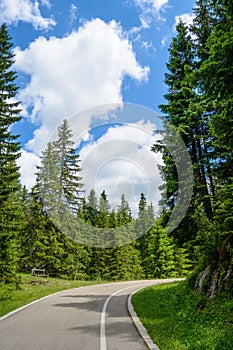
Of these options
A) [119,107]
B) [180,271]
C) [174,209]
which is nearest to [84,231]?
[180,271]

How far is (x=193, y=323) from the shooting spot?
879cm

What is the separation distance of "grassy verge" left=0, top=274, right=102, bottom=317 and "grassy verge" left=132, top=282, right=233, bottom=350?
19.9 feet

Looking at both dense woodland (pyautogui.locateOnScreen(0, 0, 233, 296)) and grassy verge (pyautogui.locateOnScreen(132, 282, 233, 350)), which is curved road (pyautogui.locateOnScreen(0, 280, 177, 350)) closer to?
grassy verge (pyautogui.locateOnScreen(132, 282, 233, 350))

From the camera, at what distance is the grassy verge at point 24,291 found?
1455 cm

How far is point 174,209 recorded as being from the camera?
56.6 ft

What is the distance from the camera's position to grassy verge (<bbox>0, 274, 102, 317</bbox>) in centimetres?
1455

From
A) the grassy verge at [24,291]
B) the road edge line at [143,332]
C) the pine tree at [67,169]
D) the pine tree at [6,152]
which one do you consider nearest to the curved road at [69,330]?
the road edge line at [143,332]

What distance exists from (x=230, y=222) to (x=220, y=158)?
4.67m

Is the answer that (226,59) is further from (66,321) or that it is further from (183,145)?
(183,145)

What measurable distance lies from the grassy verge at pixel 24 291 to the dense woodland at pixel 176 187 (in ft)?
5.48

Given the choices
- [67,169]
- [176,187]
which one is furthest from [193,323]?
[67,169]

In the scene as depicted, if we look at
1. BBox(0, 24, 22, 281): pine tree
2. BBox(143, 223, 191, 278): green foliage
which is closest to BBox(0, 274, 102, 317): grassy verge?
BBox(0, 24, 22, 281): pine tree

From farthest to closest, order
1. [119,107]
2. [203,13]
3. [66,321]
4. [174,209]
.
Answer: [119,107] < [203,13] < [174,209] < [66,321]

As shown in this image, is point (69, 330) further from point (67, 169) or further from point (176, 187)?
point (67, 169)
